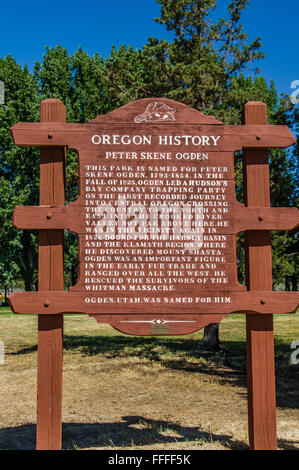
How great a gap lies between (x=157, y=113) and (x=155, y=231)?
140 centimetres

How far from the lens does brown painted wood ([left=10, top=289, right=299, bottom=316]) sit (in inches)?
180

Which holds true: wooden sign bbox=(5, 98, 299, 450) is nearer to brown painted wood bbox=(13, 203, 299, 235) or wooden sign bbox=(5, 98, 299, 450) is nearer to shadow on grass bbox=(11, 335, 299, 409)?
brown painted wood bbox=(13, 203, 299, 235)

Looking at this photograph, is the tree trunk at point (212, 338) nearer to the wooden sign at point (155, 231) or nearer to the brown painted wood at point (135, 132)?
the wooden sign at point (155, 231)

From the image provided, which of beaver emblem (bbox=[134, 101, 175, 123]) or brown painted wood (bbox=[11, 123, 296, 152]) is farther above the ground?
beaver emblem (bbox=[134, 101, 175, 123])

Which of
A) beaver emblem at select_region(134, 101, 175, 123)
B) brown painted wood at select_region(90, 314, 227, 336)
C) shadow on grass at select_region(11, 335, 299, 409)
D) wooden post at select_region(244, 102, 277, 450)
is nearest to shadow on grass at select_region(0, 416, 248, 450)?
wooden post at select_region(244, 102, 277, 450)

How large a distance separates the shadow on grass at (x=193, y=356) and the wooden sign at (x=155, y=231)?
13.8 ft

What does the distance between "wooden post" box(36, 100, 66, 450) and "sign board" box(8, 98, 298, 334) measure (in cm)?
16

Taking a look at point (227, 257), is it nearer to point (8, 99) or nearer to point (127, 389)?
point (127, 389)

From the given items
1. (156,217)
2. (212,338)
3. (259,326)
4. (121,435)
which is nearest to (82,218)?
(156,217)

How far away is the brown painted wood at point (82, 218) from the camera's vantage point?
Answer: 466cm

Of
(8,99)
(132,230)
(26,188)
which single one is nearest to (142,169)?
(132,230)

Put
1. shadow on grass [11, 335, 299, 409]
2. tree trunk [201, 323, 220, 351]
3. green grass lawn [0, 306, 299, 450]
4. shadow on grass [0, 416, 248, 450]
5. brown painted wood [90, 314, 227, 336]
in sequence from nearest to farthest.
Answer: brown painted wood [90, 314, 227, 336] < shadow on grass [0, 416, 248, 450] < green grass lawn [0, 306, 299, 450] < shadow on grass [11, 335, 299, 409] < tree trunk [201, 323, 220, 351]

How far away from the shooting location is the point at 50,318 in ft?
15.4

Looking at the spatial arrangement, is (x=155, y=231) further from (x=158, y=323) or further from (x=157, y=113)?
(x=157, y=113)
